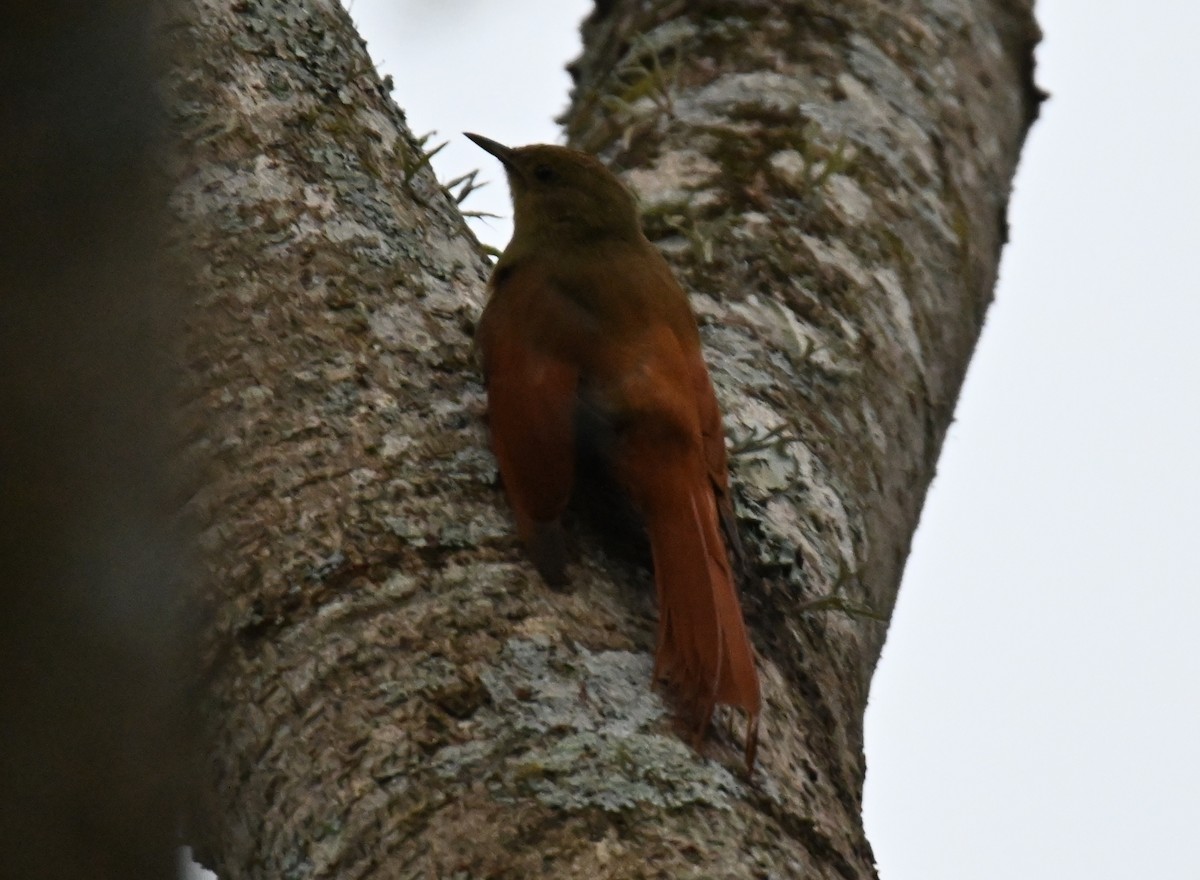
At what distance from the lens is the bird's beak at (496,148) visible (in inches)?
147

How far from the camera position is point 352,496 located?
215 cm

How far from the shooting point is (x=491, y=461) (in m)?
2.35

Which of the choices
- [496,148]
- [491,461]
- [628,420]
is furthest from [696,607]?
[496,148]

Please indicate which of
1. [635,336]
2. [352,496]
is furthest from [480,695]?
[635,336]

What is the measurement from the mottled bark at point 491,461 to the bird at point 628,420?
48 millimetres

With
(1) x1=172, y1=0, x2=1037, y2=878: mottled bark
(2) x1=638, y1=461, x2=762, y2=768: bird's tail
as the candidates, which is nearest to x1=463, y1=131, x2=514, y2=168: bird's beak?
(1) x1=172, y1=0, x2=1037, y2=878: mottled bark

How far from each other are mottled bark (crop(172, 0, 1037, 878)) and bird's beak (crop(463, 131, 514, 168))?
11.1 inches

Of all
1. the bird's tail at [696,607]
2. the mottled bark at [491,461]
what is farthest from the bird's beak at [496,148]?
the bird's tail at [696,607]

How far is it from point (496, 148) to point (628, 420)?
4.50 ft

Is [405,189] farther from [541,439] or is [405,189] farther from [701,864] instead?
[701,864]

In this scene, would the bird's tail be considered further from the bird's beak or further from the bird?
the bird's beak

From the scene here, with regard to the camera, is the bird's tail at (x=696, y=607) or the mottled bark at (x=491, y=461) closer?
the mottled bark at (x=491, y=461)

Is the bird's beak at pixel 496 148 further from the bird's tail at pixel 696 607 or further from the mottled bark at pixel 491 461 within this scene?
the bird's tail at pixel 696 607

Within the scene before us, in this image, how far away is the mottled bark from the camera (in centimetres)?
185
